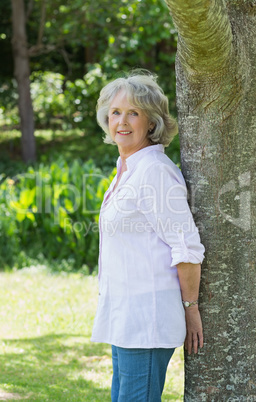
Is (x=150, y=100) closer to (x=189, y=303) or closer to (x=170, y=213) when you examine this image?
(x=170, y=213)

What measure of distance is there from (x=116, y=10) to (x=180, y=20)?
9369 millimetres

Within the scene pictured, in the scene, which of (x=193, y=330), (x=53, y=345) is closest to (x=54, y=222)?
(x=53, y=345)

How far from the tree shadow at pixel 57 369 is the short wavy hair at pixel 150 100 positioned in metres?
2.02

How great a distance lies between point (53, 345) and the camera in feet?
15.5

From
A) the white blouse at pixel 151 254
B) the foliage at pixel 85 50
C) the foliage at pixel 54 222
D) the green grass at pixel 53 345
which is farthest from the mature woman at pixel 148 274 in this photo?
the foliage at pixel 85 50

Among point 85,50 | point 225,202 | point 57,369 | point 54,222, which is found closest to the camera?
point 225,202

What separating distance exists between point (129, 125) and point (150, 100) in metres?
0.16

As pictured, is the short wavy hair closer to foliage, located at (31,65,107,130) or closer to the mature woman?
the mature woman

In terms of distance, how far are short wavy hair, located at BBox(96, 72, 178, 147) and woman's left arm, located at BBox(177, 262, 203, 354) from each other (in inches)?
26.4

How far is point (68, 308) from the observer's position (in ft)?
18.0

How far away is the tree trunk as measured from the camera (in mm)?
12719

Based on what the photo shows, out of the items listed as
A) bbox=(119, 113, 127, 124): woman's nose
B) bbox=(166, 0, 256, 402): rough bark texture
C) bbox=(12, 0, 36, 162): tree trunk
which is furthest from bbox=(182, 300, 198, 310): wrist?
bbox=(12, 0, 36, 162): tree trunk

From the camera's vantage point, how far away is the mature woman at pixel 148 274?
2.29 meters

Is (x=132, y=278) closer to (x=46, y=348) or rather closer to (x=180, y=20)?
(x=180, y=20)
